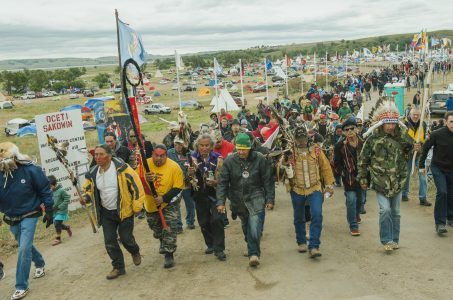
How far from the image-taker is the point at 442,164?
676 cm

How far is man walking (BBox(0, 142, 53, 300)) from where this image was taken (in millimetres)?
5779

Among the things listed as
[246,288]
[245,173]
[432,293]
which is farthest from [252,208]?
[432,293]

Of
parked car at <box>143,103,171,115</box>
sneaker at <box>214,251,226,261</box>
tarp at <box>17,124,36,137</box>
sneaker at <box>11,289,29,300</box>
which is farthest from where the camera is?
parked car at <box>143,103,171,115</box>

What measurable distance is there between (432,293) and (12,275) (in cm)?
595

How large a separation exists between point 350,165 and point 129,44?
787cm

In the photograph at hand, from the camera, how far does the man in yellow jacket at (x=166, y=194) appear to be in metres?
6.29

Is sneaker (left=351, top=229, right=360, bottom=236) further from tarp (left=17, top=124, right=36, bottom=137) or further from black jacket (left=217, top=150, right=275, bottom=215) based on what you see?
tarp (left=17, top=124, right=36, bottom=137)

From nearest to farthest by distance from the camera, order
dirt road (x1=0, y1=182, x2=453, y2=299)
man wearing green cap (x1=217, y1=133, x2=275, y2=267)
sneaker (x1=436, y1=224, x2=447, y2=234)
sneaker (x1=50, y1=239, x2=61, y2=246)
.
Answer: dirt road (x1=0, y1=182, x2=453, y2=299), man wearing green cap (x1=217, y1=133, x2=275, y2=267), sneaker (x1=436, y1=224, x2=447, y2=234), sneaker (x1=50, y1=239, x2=61, y2=246)

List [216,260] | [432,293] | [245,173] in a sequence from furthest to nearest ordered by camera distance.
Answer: [216,260], [245,173], [432,293]

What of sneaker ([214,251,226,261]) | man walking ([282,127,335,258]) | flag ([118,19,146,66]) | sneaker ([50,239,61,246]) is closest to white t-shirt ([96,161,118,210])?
sneaker ([214,251,226,261])

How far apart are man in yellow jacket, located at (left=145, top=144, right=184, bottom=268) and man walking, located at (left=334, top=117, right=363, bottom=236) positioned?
2.73 meters

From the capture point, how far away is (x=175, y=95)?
67.3 meters

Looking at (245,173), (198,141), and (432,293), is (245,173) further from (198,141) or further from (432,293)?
(432,293)

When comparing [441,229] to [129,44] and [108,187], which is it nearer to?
[108,187]
